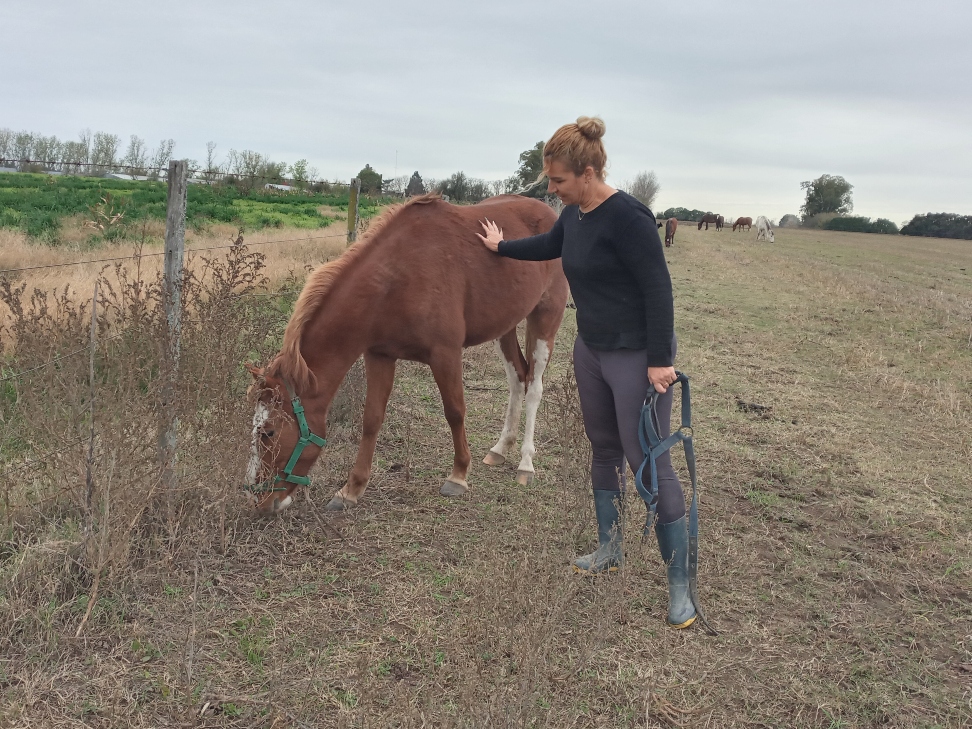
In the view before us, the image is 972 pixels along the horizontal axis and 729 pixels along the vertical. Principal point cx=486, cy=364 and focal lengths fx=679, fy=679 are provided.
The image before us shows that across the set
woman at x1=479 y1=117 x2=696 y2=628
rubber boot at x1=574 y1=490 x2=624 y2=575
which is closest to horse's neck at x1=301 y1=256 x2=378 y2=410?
woman at x1=479 y1=117 x2=696 y2=628

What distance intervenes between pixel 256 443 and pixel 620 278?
1980 mm

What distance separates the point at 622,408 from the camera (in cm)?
297

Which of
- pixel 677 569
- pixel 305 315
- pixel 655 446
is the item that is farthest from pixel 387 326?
pixel 677 569

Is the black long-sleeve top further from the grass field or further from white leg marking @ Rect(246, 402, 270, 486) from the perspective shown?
white leg marking @ Rect(246, 402, 270, 486)

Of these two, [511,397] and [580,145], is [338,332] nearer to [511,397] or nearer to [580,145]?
[580,145]

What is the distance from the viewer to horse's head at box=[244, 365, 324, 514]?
3441 mm

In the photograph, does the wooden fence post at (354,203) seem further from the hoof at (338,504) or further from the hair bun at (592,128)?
the hair bun at (592,128)

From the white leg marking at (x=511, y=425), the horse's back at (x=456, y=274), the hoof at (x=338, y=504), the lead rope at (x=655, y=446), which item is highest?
the horse's back at (x=456, y=274)

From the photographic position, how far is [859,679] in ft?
9.12

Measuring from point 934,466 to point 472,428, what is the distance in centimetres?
360

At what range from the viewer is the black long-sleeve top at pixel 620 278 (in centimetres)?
278

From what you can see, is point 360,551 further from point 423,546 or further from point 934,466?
point 934,466

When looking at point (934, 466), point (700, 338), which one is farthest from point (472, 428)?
point (700, 338)

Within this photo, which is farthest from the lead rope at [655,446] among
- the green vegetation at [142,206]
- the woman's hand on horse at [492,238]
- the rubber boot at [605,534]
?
the green vegetation at [142,206]
